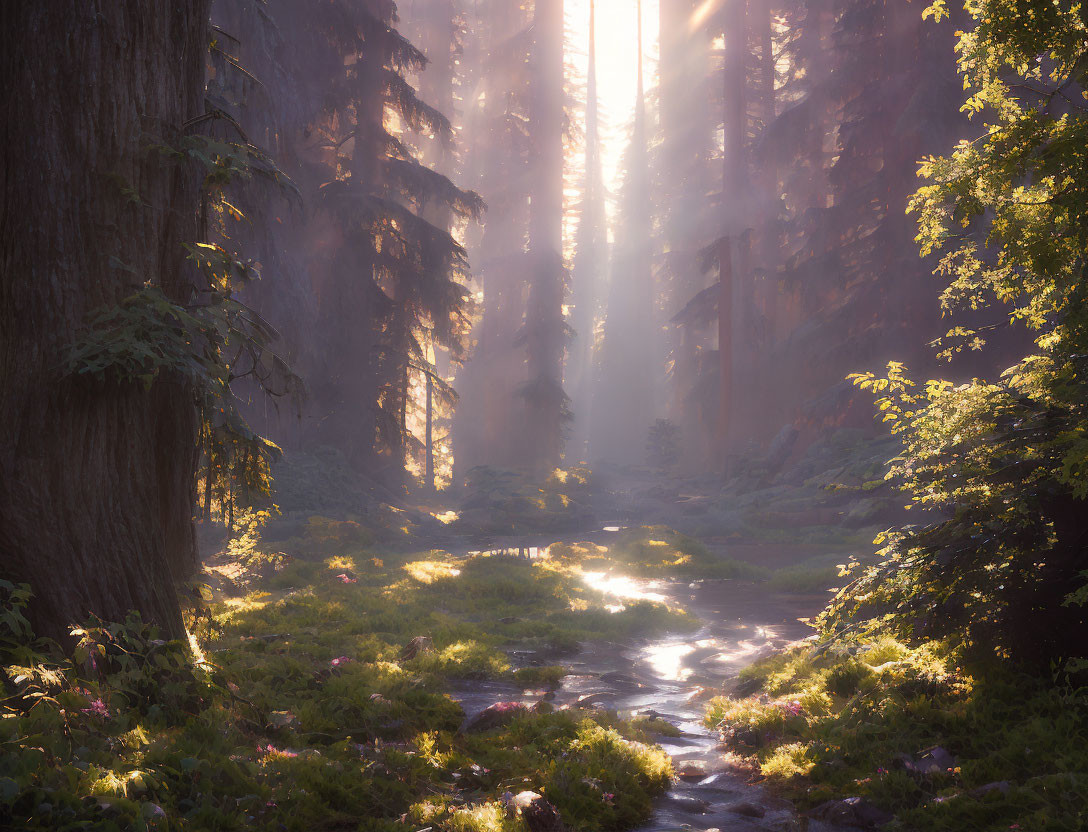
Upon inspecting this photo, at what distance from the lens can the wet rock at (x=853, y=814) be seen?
4.95 m

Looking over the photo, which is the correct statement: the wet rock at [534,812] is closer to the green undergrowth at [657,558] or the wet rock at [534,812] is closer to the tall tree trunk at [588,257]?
the green undergrowth at [657,558]

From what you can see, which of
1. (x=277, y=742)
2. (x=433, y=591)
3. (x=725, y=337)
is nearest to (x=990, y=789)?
(x=277, y=742)

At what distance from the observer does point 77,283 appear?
16.8 feet

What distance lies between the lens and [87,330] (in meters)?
5.06

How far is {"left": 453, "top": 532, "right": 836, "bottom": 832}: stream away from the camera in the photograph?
17.8 feet

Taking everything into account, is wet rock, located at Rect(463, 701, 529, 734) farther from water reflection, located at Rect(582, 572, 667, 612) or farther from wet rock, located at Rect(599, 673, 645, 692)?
water reflection, located at Rect(582, 572, 667, 612)

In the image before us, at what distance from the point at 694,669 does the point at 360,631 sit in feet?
16.0

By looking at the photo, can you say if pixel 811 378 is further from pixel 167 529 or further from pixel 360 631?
pixel 167 529

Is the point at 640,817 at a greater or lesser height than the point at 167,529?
lesser

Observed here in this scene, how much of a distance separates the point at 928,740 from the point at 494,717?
12.3 ft

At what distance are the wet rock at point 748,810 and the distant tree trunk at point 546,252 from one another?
98.3 ft

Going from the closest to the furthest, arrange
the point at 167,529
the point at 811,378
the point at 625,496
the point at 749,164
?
the point at 167,529 < the point at 811,378 < the point at 625,496 < the point at 749,164

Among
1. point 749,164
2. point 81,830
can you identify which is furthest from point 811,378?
point 81,830

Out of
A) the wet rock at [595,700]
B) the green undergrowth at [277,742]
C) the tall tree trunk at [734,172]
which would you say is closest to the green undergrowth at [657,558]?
the wet rock at [595,700]
